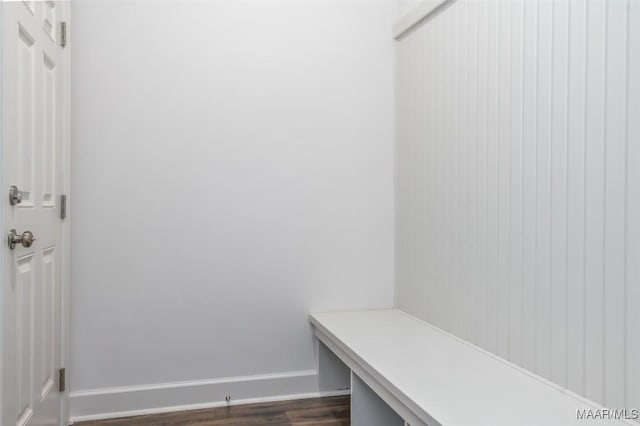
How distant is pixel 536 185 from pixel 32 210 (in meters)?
1.79

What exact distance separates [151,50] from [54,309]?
1328 millimetres

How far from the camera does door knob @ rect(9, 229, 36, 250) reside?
1.62 m

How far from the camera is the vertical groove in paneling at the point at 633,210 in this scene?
143cm

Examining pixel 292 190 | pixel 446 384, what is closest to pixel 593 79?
pixel 446 384

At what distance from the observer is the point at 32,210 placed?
1.90m

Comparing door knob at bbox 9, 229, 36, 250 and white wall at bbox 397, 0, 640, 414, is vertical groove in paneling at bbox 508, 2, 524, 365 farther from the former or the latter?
door knob at bbox 9, 229, 36, 250

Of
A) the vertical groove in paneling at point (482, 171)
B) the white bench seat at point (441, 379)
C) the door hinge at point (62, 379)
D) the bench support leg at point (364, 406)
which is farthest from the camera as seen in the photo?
the door hinge at point (62, 379)

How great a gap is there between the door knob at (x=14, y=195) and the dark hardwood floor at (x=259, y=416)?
4.35ft

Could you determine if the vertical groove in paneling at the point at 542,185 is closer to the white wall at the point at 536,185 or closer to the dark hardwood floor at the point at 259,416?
the white wall at the point at 536,185

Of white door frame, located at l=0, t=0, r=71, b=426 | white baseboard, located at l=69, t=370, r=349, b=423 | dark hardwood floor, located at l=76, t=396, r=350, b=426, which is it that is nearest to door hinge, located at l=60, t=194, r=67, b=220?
white door frame, located at l=0, t=0, r=71, b=426

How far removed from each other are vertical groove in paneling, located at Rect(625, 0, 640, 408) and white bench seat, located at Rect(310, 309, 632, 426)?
163 mm

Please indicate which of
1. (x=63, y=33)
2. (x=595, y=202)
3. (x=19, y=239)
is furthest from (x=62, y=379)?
(x=595, y=202)

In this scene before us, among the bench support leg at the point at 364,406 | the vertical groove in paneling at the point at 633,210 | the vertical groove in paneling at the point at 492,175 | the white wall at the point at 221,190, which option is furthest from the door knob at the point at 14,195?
the vertical groove in paneling at the point at 633,210

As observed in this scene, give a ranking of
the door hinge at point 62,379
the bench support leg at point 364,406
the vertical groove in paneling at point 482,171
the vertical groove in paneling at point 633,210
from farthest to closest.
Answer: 1. the door hinge at point 62,379
2. the bench support leg at point 364,406
3. the vertical groove in paneling at point 482,171
4. the vertical groove in paneling at point 633,210
